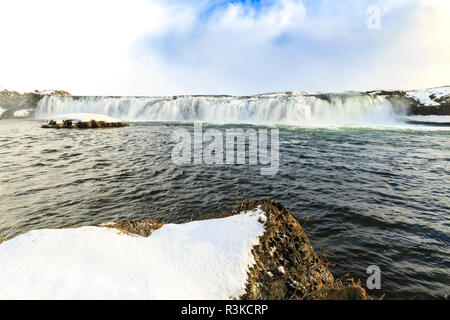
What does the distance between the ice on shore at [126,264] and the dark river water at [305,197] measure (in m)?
2.57

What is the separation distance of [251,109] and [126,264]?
37.3 meters

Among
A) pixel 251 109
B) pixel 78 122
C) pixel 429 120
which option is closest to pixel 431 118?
pixel 429 120

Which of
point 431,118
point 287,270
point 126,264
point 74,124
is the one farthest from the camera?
point 431,118

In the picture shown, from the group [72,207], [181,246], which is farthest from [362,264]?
[72,207]

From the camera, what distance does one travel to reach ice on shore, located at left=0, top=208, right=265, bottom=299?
1.82 meters

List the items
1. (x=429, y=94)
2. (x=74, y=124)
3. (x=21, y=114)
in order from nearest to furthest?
(x=74, y=124), (x=429, y=94), (x=21, y=114)

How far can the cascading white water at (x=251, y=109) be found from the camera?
111ft

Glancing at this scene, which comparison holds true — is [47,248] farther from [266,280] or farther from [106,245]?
[266,280]

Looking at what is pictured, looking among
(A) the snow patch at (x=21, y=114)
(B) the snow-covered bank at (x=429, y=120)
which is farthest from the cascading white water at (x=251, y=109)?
(A) the snow patch at (x=21, y=114)

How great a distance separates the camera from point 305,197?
6.79 m

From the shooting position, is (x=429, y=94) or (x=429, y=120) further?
(x=429, y=94)

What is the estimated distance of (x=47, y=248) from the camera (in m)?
2.28

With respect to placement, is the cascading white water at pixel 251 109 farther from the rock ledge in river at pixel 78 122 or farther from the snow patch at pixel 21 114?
the rock ledge in river at pixel 78 122

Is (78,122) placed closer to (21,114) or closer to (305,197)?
(305,197)
